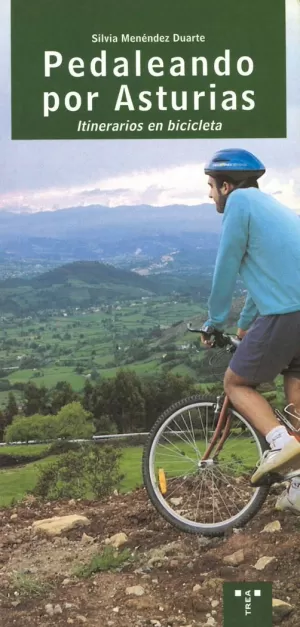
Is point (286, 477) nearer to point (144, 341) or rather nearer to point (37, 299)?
point (144, 341)

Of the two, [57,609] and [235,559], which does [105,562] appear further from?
[235,559]

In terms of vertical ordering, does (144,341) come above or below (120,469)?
above

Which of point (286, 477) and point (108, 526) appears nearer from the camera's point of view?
point (286, 477)

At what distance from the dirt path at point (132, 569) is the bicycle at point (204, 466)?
12 centimetres

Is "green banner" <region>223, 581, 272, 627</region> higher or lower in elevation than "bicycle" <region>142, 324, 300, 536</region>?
lower

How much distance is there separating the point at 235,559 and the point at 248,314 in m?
1.22

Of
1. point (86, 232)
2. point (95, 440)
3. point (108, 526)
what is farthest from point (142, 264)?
point (108, 526)

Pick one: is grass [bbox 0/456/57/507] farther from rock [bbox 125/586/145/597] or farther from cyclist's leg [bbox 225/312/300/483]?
cyclist's leg [bbox 225/312/300/483]

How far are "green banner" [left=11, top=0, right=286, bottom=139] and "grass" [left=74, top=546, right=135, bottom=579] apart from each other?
83.6 inches

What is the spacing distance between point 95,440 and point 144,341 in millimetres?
587

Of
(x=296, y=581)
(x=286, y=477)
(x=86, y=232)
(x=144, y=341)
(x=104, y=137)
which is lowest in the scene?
(x=296, y=581)

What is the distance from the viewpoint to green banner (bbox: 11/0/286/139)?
6.80 meters

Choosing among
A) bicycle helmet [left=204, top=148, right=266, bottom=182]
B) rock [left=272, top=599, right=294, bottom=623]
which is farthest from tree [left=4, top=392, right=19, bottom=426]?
rock [left=272, top=599, right=294, bottom=623]

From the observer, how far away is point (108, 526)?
730 centimetres
